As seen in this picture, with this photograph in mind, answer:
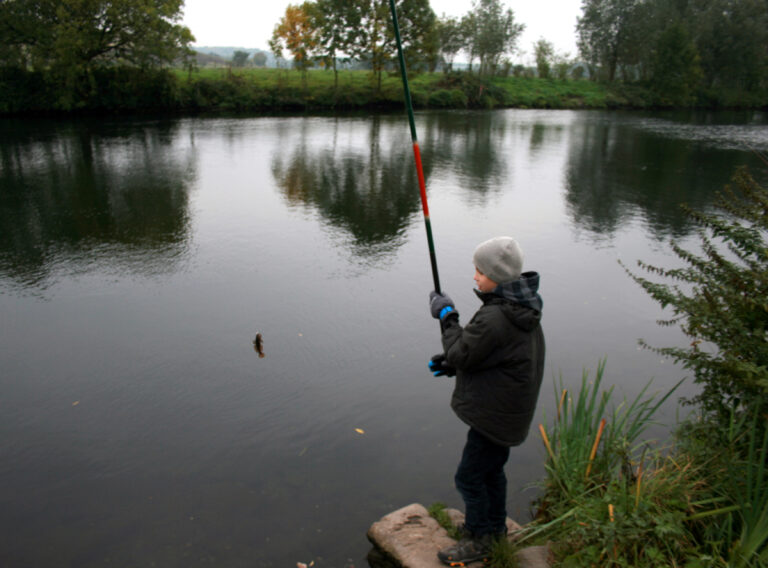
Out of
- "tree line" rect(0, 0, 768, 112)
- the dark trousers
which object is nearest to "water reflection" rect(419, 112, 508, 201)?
the dark trousers

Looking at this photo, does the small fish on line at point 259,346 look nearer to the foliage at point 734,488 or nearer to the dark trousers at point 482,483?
the dark trousers at point 482,483

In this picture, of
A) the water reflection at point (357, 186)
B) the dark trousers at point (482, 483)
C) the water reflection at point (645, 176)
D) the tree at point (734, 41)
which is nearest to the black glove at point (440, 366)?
the dark trousers at point (482, 483)

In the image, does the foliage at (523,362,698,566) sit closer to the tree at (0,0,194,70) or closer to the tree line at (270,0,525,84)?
the tree at (0,0,194,70)

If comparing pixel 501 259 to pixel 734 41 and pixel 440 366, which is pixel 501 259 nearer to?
pixel 440 366

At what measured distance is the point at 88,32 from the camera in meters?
25.0

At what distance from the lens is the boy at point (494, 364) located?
254 cm

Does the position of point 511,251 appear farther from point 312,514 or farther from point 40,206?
point 40,206

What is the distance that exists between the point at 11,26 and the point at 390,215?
78.2 feet

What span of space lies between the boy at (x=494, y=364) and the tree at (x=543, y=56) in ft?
187

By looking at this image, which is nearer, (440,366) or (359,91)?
(440,366)

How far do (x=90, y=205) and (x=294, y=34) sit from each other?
3402cm

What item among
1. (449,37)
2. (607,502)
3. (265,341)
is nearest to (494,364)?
(607,502)

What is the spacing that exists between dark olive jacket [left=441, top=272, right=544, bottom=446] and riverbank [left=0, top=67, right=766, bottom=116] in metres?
27.3

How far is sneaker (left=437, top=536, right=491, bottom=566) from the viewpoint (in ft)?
9.16
